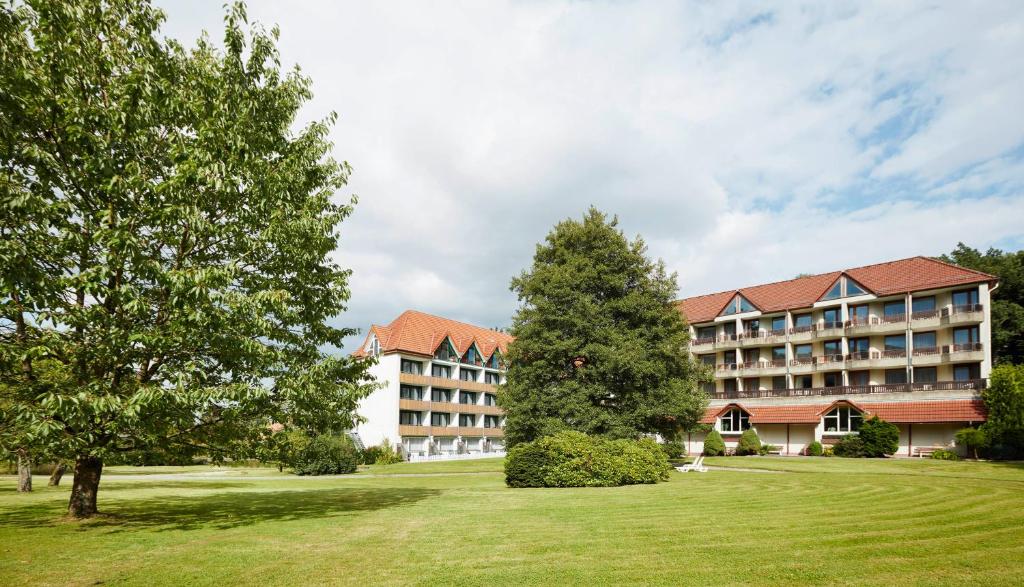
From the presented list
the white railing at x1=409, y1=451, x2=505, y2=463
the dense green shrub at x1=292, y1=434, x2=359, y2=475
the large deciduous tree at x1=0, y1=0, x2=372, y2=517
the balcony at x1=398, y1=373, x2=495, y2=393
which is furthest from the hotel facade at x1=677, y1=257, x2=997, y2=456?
the large deciduous tree at x1=0, y1=0, x2=372, y2=517

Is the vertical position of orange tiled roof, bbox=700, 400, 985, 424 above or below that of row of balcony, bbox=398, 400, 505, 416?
above

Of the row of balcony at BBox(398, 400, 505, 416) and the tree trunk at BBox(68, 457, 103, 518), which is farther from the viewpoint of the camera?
the row of balcony at BBox(398, 400, 505, 416)

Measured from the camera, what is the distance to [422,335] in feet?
223

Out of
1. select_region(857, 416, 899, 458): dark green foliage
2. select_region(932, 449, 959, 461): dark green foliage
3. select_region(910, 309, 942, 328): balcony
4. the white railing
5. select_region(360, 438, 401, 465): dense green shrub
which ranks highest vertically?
select_region(910, 309, 942, 328): balcony

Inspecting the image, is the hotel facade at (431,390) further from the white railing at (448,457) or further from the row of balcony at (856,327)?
the row of balcony at (856,327)

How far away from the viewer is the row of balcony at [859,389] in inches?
1861

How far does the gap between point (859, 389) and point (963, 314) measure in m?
9.83

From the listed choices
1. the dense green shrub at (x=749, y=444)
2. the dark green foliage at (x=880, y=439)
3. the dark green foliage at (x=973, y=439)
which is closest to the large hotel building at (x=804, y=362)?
the dark green foliage at (x=973, y=439)

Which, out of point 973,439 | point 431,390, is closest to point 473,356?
point 431,390

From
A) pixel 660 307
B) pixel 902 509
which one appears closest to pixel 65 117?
pixel 902 509

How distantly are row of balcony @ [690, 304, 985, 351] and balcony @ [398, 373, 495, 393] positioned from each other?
83.7ft

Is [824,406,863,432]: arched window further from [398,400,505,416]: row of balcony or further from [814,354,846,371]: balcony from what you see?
[398,400,505,416]: row of balcony

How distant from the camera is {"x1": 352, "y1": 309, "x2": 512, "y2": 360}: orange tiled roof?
65188mm

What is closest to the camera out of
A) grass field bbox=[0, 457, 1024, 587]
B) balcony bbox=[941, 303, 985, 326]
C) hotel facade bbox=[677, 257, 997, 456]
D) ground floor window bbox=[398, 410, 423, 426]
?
grass field bbox=[0, 457, 1024, 587]
